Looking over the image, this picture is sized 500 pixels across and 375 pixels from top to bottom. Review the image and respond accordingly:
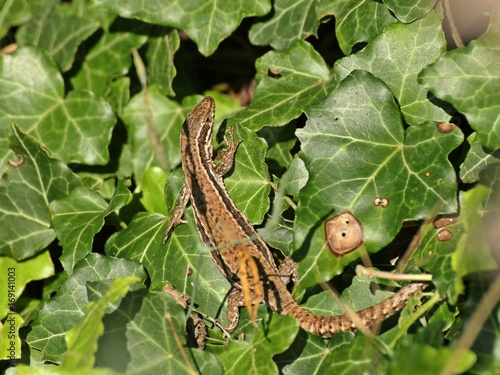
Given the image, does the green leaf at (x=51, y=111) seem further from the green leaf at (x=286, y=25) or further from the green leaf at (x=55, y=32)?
the green leaf at (x=286, y=25)

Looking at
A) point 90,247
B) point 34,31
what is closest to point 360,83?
point 90,247

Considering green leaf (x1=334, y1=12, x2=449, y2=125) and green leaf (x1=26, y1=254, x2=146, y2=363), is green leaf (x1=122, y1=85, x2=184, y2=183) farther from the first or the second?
green leaf (x1=334, y1=12, x2=449, y2=125)

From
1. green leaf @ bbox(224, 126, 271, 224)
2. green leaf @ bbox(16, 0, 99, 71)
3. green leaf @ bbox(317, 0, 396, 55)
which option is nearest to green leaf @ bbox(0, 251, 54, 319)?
green leaf @ bbox(224, 126, 271, 224)

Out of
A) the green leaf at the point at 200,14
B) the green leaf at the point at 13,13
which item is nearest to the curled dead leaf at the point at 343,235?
the green leaf at the point at 200,14

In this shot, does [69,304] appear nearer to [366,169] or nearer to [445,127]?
[366,169]

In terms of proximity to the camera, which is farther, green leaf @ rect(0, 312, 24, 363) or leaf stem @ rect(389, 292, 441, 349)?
green leaf @ rect(0, 312, 24, 363)

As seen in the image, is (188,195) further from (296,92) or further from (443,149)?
(443,149)

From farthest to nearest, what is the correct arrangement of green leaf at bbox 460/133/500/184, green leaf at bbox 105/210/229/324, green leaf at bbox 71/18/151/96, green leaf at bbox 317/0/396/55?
green leaf at bbox 71/18/151/96, green leaf at bbox 317/0/396/55, green leaf at bbox 105/210/229/324, green leaf at bbox 460/133/500/184

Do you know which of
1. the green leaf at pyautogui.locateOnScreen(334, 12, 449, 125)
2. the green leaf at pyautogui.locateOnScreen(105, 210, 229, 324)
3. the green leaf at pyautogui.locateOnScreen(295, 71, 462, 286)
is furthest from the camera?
the green leaf at pyautogui.locateOnScreen(105, 210, 229, 324)
